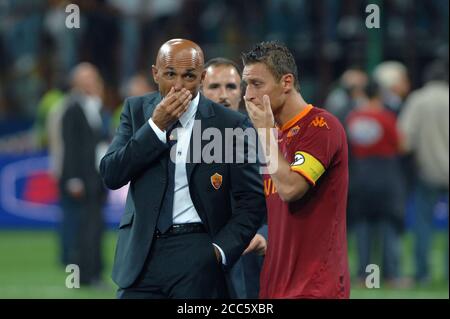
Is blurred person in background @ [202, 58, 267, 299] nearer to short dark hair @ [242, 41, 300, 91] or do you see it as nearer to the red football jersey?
short dark hair @ [242, 41, 300, 91]

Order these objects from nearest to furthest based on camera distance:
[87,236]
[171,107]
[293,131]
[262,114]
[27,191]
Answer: [171,107], [262,114], [293,131], [87,236], [27,191]

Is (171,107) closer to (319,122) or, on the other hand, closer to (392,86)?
(319,122)

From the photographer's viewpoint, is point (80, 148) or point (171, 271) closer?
point (171, 271)

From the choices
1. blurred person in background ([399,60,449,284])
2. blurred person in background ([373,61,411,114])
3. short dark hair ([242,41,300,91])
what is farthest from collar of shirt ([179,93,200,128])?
blurred person in background ([373,61,411,114])

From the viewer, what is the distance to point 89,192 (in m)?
13.4

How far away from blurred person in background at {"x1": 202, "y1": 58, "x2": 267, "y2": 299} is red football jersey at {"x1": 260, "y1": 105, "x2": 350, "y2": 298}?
24.9 inches

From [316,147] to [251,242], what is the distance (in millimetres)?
935

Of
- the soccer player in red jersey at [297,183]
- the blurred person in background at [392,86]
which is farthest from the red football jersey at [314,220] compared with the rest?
the blurred person in background at [392,86]

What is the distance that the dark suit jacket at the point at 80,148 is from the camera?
43.7 ft

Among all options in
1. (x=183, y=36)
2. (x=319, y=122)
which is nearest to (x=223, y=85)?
(x=319, y=122)

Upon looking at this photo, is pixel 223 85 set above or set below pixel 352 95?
above

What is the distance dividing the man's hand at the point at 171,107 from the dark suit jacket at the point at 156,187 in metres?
0.07

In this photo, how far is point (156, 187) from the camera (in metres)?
5.75
